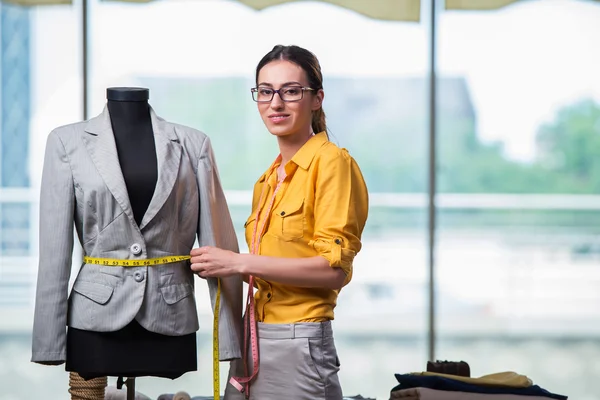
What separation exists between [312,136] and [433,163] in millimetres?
2333

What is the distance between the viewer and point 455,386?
3.02 meters

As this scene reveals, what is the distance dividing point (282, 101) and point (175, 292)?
0.59 meters

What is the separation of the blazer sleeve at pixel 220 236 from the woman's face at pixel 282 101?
0.62 ft

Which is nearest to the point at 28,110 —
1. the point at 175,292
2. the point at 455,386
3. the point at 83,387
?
the point at 83,387

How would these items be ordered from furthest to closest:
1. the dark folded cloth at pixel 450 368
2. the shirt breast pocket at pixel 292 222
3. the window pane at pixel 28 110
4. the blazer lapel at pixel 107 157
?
the window pane at pixel 28 110
the dark folded cloth at pixel 450 368
the shirt breast pocket at pixel 292 222
the blazer lapel at pixel 107 157

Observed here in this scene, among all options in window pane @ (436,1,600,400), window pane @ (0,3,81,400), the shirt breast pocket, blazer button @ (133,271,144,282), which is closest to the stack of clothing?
the shirt breast pocket

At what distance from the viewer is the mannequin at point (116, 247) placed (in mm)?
2381

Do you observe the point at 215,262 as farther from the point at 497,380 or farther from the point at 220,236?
the point at 497,380

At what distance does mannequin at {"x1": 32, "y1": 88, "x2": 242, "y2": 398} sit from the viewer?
2381 mm

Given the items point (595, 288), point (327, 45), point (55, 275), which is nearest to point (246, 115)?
point (327, 45)

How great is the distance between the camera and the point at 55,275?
2.41 meters

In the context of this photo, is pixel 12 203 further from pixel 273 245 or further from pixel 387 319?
pixel 273 245

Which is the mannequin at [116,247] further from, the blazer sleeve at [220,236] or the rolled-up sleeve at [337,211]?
the rolled-up sleeve at [337,211]

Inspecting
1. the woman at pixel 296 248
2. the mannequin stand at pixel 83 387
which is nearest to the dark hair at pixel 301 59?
the woman at pixel 296 248
